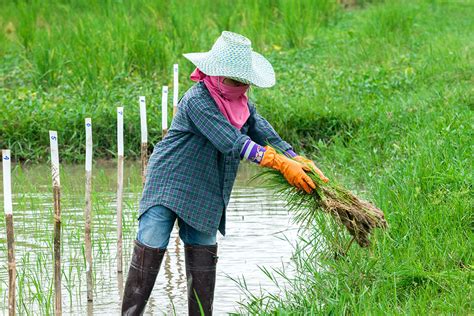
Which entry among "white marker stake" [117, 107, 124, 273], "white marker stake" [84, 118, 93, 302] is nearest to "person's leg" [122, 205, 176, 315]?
"white marker stake" [84, 118, 93, 302]

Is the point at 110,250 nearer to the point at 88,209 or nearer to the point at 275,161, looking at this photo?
the point at 88,209

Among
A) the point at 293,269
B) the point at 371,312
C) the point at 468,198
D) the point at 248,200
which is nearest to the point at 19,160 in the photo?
the point at 248,200

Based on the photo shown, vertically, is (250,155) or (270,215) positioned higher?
(250,155)

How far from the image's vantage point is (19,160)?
8.57 m

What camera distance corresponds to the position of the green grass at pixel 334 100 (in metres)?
4.66

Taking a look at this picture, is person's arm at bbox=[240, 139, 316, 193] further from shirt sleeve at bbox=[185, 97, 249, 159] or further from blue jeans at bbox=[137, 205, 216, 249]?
blue jeans at bbox=[137, 205, 216, 249]

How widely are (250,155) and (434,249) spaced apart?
1.11 metres

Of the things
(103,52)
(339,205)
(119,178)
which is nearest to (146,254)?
(339,205)

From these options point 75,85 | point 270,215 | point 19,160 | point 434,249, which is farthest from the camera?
point 75,85

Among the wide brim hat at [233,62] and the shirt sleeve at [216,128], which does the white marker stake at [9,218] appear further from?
the wide brim hat at [233,62]

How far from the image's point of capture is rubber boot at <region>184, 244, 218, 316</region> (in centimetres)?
450

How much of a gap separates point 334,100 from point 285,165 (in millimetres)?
4962

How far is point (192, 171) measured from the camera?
14.5 feet

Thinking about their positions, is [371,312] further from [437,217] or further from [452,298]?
[437,217]
